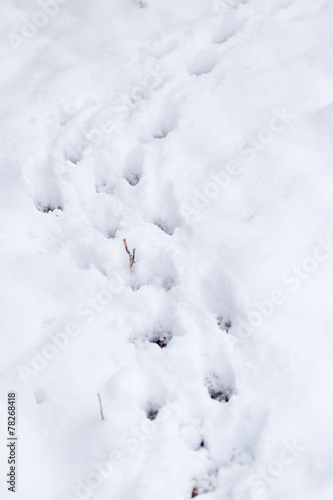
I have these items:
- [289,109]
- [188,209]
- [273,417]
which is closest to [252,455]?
[273,417]

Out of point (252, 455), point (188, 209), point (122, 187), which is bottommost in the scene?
point (252, 455)

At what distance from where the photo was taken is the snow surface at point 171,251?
166 centimetres

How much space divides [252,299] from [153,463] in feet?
2.48

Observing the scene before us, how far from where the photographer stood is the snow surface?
1658 millimetres

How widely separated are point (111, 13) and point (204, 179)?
160cm

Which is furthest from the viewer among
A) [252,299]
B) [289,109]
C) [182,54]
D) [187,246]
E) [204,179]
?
[182,54]

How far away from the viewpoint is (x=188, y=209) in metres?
2.22

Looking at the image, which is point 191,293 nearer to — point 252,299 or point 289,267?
point 252,299

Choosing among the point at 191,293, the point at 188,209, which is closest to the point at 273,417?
the point at 191,293

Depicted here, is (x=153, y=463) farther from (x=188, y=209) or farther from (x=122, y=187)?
(x=122, y=187)

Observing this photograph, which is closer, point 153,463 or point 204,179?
point 153,463

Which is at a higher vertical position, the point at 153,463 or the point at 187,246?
the point at 187,246

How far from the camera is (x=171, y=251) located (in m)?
2.10

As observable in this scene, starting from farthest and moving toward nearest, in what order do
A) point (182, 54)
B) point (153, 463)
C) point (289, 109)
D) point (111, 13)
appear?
point (111, 13), point (182, 54), point (289, 109), point (153, 463)
